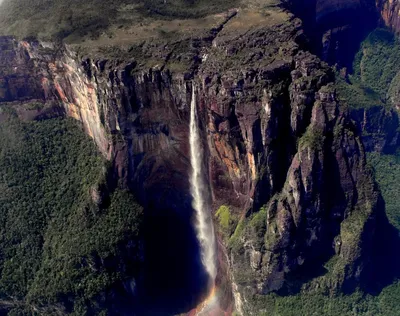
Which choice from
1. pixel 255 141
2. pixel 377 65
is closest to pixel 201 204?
pixel 255 141

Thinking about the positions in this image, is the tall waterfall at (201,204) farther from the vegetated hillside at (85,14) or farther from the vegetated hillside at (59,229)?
the vegetated hillside at (85,14)

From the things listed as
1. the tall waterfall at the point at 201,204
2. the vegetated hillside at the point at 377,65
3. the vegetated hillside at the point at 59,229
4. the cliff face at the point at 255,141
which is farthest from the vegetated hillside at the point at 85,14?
the vegetated hillside at the point at 377,65

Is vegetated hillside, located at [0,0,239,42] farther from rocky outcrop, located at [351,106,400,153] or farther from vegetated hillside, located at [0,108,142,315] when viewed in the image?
rocky outcrop, located at [351,106,400,153]

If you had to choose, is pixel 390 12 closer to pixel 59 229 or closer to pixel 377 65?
pixel 377 65

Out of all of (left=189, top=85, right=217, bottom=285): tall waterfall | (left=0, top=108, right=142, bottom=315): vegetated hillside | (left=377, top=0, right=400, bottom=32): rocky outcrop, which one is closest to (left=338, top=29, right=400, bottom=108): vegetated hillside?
(left=377, top=0, right=400, bottom=32): rocky outcrop

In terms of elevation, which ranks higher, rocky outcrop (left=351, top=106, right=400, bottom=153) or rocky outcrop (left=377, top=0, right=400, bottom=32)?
rocky outcrop (left=377, top=0, right=400, bottom=32)

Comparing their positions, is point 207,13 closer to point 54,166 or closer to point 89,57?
point 89,57
